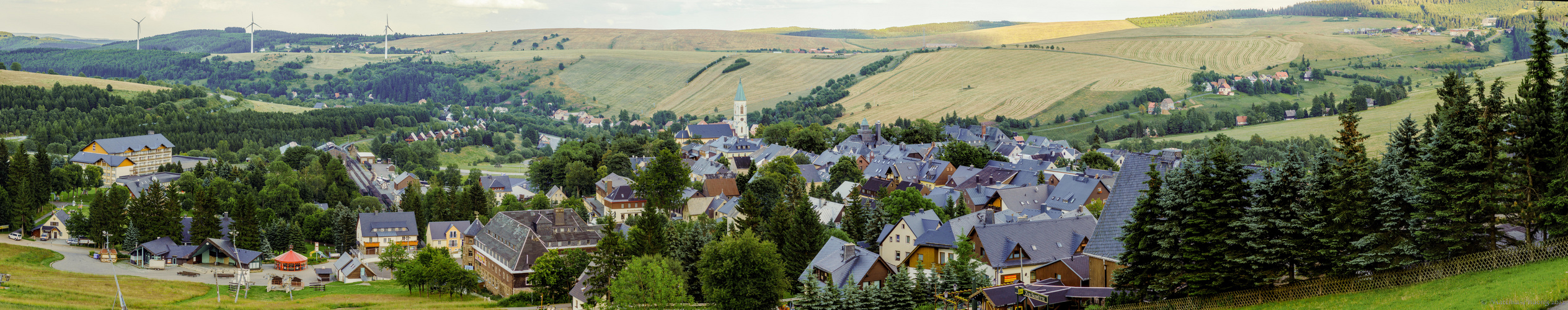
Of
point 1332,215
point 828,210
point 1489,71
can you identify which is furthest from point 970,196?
point 1489,71

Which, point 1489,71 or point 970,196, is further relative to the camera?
point 1489,71

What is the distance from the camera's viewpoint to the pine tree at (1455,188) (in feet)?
98.7

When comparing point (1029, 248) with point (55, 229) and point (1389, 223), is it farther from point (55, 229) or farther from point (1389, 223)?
point (55, 229)

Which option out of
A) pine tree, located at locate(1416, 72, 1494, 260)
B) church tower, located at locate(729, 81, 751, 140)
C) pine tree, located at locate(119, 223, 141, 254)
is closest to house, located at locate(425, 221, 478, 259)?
pine tree, located at locate(119, 223, 141, 254)

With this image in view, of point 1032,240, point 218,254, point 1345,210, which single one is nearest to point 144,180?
point 218,254

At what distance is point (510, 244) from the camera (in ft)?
232

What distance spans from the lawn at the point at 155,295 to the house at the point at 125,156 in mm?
70519

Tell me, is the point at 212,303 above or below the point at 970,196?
below

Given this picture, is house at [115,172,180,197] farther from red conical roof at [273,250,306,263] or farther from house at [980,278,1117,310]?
house at [980,278,1117,310]

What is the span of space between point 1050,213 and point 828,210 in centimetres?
2078

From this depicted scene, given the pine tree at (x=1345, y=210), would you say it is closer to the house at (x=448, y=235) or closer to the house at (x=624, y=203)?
the house at (x=624, y=203)

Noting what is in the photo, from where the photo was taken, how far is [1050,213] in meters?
65.0

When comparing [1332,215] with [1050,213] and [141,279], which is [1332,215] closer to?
[1050,213]

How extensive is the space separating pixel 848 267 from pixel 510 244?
29.4 metres
